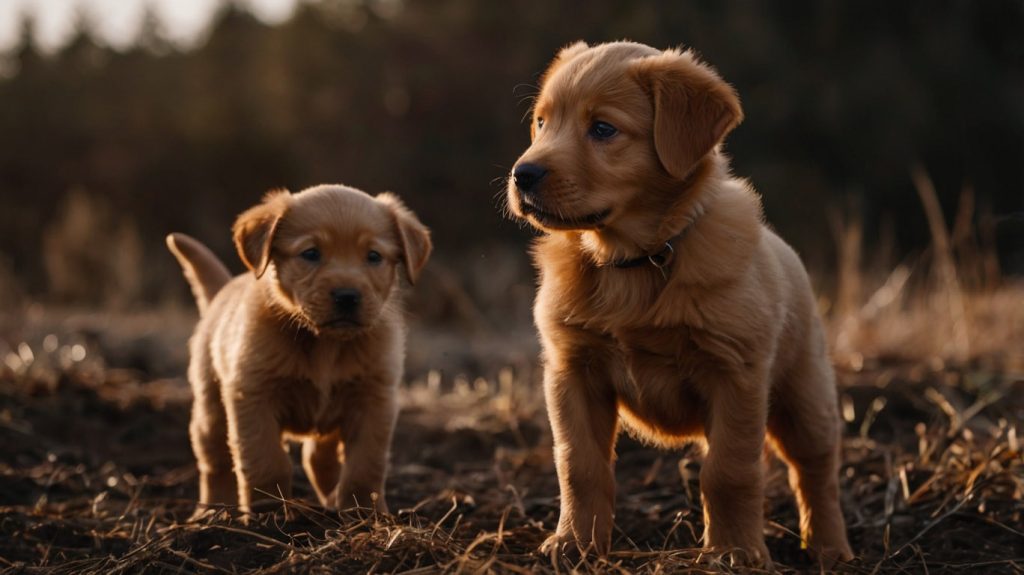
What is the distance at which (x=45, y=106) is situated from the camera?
24.6 m

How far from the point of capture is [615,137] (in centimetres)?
387

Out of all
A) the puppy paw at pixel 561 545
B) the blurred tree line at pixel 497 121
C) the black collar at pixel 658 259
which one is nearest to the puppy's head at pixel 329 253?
the black collar at pixel 658 259

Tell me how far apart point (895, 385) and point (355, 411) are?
376cm

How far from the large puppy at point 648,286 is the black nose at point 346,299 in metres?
0.82

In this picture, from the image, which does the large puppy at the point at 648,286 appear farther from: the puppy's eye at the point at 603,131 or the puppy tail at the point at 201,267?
the puppy tail at the point at 201,267

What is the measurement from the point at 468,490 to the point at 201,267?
1.91m

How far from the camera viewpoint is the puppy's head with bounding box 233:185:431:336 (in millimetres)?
4465

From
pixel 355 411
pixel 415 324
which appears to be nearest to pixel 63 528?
pixel 355 411

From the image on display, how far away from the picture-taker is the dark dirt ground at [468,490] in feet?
11.6

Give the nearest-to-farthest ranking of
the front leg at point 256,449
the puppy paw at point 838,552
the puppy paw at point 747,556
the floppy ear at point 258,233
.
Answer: the puppy paw at point 747,556, the puppy paw at point 838,552, the front leg at point 256,449, the floppy ear at point 258,233

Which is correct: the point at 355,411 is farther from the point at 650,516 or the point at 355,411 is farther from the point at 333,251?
the point at 650,516

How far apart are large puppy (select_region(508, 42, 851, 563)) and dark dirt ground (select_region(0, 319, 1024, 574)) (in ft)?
1.12

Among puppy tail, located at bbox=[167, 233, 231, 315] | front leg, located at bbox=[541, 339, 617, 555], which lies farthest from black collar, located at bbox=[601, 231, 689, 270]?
puppy tail, located at bbox=[167, 233, 231, 315]

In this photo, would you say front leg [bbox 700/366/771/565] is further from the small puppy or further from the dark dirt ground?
the small puppy
